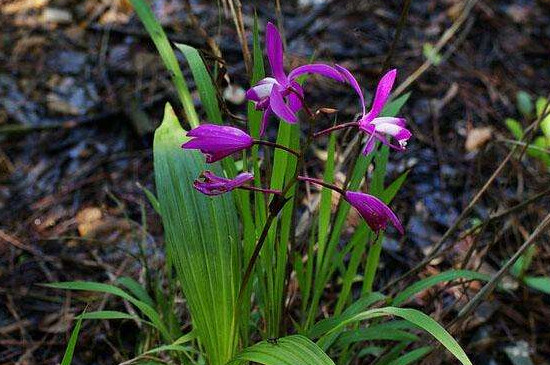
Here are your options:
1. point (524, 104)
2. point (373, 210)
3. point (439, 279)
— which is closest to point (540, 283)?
point (439, 279)

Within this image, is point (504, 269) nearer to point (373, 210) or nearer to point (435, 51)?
point (373, 210)

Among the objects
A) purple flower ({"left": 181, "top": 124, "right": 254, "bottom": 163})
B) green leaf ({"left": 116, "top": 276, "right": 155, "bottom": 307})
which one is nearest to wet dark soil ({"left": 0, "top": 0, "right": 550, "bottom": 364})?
green leaf ({"left": 116, "top": 276, "right": 155, "bottom": 307})

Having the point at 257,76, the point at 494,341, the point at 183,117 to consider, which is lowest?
the point at 494,341

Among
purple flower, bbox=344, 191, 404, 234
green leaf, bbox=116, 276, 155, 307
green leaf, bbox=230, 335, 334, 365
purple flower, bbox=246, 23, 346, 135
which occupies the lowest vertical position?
green leaf, bbox=116, 276, 155, 307

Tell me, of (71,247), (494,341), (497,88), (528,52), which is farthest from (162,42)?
(528,52)

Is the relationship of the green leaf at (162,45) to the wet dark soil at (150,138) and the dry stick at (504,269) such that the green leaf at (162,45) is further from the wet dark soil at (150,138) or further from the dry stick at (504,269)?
the dry stick at (504,269)

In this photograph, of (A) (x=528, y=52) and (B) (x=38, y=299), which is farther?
(A) (x=528, y=52)

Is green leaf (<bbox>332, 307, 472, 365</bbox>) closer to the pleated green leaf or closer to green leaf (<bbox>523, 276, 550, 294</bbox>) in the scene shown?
the pleated green leaf

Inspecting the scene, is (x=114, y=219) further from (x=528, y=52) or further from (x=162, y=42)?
(x=528, y=52)
